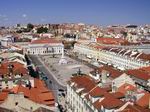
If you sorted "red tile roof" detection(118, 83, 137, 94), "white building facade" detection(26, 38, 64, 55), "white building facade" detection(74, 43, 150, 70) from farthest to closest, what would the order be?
"white building facade" detection(26, 38, 64, 55)
"white building facade" detection(74, 43, 150, 70)
"red tile roof" detection(118, 83, 137, 94)

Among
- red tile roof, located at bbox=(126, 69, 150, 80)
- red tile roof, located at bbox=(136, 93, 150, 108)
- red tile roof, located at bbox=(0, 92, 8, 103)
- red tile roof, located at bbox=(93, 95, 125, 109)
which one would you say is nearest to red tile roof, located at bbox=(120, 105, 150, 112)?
red tile roof, located at bbox=(93, 95, 125, 109)

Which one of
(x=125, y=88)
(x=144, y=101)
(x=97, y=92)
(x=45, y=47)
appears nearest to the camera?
(x=144, y=101)

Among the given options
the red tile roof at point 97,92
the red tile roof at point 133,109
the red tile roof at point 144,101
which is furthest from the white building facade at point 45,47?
the red tile roof at point 133,109

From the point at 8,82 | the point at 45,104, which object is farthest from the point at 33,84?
the point at 45,104

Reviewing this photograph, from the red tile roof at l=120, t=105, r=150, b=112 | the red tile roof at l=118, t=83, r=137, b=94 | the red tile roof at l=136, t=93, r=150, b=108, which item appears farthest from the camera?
the red tile roof at l=118, t=83, r=137, b=94

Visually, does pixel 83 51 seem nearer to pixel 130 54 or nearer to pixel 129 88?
pixel 130 54

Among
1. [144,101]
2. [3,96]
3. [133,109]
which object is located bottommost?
[144,101]

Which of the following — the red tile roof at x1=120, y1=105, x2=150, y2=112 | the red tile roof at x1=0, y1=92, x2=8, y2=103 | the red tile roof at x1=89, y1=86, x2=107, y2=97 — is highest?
the red tile roof at x1=120, y1=105, x2=150, y2=112

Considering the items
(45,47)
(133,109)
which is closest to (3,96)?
(133,109)

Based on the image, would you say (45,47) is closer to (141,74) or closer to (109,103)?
(141,74)

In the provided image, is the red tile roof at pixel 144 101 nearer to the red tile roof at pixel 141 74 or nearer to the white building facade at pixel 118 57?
the red tile roof at pixel 141 74

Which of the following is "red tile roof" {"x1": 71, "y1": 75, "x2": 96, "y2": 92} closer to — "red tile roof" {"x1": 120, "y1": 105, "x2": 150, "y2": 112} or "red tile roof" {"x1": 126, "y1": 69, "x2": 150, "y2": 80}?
"red tile roof" {"x1": 120, "y1": 105, "x2": 150, "y2": 112}
